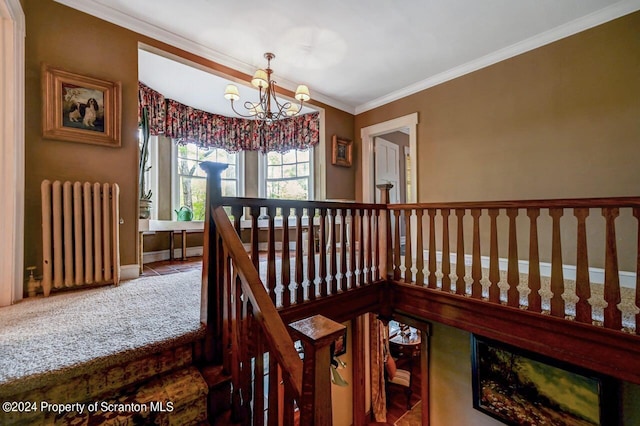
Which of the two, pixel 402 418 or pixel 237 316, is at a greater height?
pixel 237 316

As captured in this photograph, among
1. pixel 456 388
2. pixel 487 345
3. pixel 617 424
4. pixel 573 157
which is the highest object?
pixel 573 157

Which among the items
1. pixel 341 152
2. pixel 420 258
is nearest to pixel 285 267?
pixel 420 258

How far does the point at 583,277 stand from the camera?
163cm

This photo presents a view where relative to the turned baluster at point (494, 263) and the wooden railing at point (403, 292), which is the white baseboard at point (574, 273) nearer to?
the wooden railing at point (403, 292)

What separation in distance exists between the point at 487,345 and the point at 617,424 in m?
0.91

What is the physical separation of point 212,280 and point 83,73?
2.22 meters

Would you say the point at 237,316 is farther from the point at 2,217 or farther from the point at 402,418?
the point at 402,418

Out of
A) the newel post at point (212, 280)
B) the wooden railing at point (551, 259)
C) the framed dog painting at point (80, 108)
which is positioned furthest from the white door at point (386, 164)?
the framed dog painting at point (80, 108)

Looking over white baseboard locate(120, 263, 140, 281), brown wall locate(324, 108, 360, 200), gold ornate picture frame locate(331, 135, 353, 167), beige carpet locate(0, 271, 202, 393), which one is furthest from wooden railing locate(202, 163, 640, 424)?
gold ornate picture frame locate(331, 135, 353, 167)

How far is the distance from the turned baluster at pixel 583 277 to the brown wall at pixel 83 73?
3.50m

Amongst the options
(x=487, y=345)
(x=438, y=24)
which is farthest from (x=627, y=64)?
(x=487, y=345)

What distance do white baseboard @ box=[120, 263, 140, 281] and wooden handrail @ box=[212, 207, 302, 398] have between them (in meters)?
1.80

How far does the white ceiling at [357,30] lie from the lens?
89.8 inches

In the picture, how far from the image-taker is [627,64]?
2299mm
